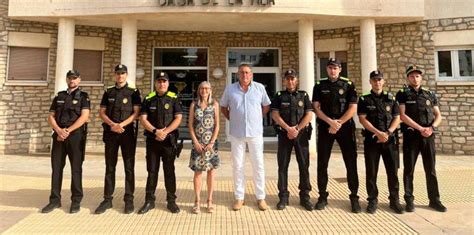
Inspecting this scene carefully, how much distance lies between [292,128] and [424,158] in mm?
1915

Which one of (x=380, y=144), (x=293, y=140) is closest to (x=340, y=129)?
(x=380, y=144)

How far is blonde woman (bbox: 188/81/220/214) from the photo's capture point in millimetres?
4551

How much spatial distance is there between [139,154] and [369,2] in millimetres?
7902

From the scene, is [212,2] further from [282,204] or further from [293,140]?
[282,204]

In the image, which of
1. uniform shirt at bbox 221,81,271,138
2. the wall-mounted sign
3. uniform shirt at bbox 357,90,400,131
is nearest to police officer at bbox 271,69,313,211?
uniform shirt at bbox 221,81,271,138

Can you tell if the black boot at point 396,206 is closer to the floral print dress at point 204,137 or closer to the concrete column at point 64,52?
the floral print dress at point 204,137

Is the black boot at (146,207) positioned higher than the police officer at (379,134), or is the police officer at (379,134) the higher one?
the police officer at (379,134)

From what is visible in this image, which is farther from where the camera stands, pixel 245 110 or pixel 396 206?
pixel 245 110

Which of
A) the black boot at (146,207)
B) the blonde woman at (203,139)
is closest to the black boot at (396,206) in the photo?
the blonde woman at (203,139)

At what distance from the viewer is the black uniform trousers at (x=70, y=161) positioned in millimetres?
4648

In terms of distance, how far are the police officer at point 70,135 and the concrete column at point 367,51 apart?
7659 mm

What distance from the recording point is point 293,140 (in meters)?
4.84

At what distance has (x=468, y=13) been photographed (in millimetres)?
9672

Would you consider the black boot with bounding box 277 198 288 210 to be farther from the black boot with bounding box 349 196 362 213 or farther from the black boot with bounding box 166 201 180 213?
the black boot with bounding box 166 201 180 213
